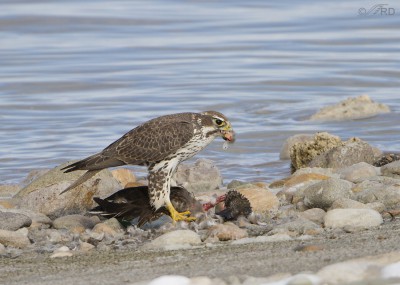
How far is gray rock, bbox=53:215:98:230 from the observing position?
879cm

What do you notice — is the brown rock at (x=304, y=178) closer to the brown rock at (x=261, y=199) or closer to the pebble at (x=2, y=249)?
the brown rock at (x=261, y=199)

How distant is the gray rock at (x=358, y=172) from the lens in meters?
10.4

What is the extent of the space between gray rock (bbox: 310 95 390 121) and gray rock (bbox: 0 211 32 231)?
24.5 feet

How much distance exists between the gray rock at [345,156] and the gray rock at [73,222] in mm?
3429

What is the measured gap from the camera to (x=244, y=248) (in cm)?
722

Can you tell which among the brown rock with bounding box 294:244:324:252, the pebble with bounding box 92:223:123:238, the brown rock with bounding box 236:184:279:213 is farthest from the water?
the brown rock with bounding box 294:244:324:252

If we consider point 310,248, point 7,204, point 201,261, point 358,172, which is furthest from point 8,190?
point 310,248

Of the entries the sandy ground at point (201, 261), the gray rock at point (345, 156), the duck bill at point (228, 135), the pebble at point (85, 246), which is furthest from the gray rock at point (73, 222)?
the gray rock at point (345, 156)

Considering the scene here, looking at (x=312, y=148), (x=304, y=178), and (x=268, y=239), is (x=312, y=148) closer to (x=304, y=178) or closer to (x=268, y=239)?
(x=304, y=178)

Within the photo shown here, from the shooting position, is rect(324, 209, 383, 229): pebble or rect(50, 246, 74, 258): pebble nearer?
rect(50, 246, 74, 258): pebble

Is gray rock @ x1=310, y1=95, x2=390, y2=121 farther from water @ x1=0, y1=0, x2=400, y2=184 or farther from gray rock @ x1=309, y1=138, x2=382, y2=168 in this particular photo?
gray rock @ x1=309, y1=138, x2=382, y2=168

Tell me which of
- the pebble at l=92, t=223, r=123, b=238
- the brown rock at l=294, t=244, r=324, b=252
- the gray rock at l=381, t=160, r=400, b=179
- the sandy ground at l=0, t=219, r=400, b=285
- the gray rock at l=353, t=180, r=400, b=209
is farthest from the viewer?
the gray rock at l=381, t=160, r=400, b=179

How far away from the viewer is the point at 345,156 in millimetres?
11539

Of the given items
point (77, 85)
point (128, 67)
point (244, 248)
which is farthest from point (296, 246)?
point (128, 67)
